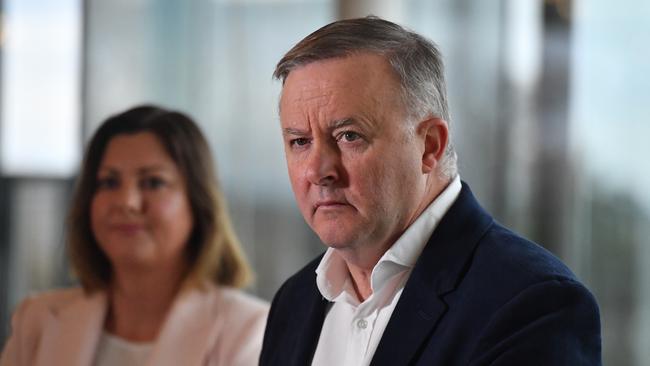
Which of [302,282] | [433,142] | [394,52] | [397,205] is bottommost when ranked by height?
[302,282]

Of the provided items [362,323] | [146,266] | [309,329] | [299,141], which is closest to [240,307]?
[146,266]

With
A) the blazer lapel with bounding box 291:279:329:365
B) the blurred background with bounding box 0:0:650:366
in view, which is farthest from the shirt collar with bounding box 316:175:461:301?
the blurred background with bounding box 0:0:650:366

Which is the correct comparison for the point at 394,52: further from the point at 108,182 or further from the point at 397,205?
the point at 108,182

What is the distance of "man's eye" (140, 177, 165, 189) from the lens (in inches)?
108

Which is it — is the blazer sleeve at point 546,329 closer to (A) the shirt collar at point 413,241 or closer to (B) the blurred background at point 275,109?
(A) the shirt collar at point 413,241

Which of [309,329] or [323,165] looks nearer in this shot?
[323,165]

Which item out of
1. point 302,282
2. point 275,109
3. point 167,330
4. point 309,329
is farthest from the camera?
point 275,109

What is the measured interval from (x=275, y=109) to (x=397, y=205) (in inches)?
116

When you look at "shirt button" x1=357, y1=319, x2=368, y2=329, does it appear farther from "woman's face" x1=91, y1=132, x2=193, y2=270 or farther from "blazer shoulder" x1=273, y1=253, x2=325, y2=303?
"woman's face" x1=91, y1=132, x2=193, y2=270

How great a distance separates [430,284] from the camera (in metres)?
1.61

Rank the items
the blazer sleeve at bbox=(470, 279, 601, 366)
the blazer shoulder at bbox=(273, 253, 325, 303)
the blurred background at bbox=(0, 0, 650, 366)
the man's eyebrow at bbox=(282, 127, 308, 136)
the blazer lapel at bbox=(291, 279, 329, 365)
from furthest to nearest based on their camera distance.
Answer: the blurred background at bbox=(0, 0, 650, 366) < the blazer shoulder at bbox=(273, 253, 325, 303) < the blazer lapel at bbox=(291, 279, 329, 365) < the man's eyebrow at bbox=(282, 127, 308, 136) < the blazer sleeve at bbox=(470, 279, 601, 366)

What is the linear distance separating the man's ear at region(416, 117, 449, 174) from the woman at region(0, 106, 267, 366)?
115 cm

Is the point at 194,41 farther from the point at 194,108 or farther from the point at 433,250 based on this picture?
the point at 433,250

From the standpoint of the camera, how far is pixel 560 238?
150 inches
